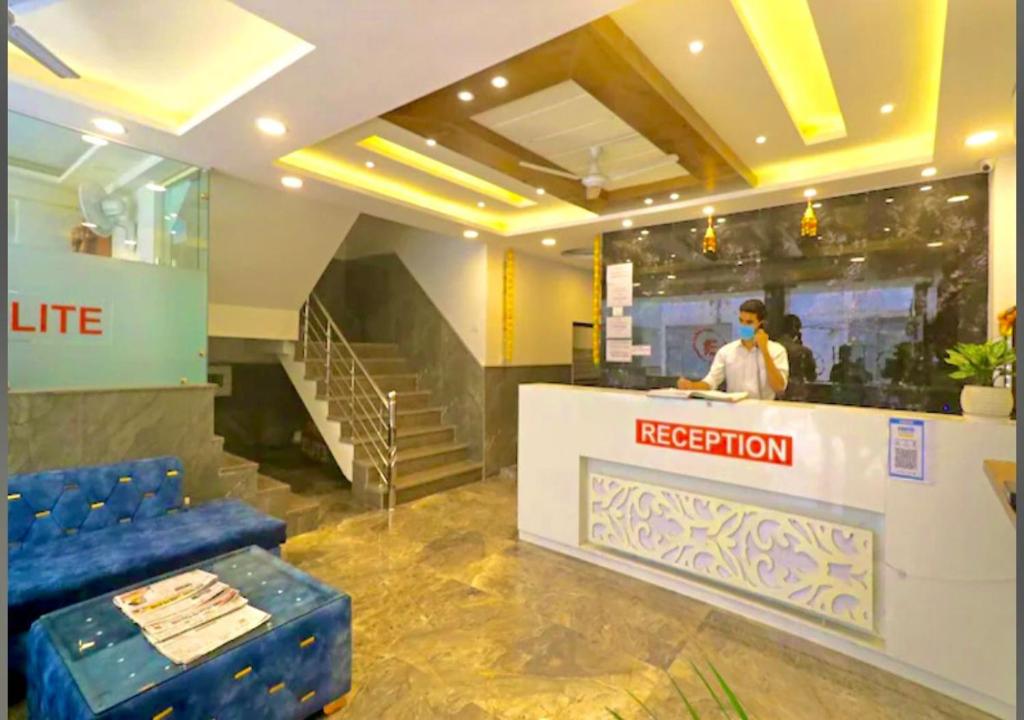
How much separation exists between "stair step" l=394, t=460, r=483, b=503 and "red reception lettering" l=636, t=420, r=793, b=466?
107 inches

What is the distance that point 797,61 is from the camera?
8.64 feet

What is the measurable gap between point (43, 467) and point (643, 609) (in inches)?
149

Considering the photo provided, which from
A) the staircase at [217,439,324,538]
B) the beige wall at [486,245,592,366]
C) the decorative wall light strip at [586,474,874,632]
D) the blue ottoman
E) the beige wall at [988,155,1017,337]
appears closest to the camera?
the blue ottoman

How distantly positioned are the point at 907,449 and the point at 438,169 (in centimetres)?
369

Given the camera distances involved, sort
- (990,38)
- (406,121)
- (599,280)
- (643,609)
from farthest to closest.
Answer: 1. (599,280)
2. (406,121)
3. (643,609)
4. (990,38)

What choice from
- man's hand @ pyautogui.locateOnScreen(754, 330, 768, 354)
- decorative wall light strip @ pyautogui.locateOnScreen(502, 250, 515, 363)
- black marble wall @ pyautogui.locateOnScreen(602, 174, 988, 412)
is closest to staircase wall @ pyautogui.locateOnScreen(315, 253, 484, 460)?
decorative wall light strip @ pyautogui.locateOnScreen(502, 250, 515, 363)

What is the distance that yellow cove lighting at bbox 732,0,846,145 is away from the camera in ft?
7.34

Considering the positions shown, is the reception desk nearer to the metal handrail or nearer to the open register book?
the open register book

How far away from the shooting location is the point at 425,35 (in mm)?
2002

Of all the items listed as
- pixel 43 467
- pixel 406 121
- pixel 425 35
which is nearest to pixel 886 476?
pixel 425 35

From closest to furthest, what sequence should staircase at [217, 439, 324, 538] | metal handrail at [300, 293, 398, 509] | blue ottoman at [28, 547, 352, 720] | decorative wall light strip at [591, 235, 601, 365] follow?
blue ottoman at [28, 547, 352, 720]
staircase at [217, 439, 324, 538]
metal handrail at [300, 293, 398, 509]
decorative wall light strip at [591, 235, 601, 365]

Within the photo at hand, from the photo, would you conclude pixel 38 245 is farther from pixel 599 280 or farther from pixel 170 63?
pixel 599 280

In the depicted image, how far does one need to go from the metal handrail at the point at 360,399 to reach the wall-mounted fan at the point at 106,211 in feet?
6.73

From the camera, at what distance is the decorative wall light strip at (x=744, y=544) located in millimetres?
2406
